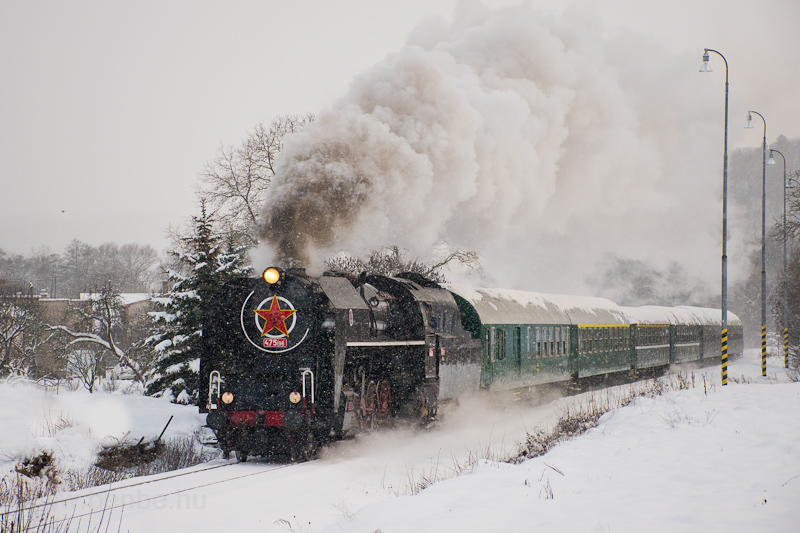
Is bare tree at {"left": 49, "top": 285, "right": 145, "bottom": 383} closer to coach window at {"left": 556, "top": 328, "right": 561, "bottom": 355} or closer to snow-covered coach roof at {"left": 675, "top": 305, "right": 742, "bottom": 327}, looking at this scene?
coach window at {"left": 556, "top": 328, "right": 561, "bottom": 355}

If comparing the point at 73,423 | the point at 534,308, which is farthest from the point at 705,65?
the point at 73,423

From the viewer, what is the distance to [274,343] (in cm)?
948

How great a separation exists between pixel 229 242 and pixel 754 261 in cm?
6887

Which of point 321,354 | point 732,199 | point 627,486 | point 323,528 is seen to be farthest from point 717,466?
point 732,199

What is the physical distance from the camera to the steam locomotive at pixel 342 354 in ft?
30.6

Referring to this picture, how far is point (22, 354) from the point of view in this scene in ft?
88.7

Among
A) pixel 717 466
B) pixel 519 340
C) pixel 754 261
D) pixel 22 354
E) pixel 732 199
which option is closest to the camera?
pixel 717 466

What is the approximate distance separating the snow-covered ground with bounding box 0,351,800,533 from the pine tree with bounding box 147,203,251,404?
5.11m

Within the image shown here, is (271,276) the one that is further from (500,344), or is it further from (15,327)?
(15,327)

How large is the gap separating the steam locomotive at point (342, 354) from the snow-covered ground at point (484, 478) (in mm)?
633

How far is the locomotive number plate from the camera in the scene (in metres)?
9.45

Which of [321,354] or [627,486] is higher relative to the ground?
[321,354]

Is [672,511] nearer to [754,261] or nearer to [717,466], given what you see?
[717,466]

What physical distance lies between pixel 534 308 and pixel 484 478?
985cm
